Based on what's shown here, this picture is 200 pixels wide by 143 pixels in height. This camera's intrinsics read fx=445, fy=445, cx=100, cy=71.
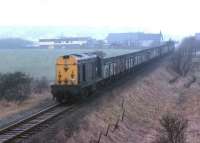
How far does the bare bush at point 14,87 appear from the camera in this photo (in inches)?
1294

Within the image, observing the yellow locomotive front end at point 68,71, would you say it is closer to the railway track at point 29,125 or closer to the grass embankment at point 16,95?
the grass embankment at point 16,95

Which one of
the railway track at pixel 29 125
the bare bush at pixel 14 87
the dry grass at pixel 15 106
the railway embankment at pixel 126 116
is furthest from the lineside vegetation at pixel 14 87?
the railway track at pixel 29 125

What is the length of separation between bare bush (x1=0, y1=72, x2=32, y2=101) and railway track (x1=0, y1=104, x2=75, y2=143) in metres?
6.47

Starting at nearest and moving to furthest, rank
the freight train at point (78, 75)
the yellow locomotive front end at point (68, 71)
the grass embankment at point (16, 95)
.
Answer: the freight train at point (78, 75), the yellow locomotive front end at point (68, 71), the grass embankment at point (16, 95)

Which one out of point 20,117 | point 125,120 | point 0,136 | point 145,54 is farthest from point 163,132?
point 145,54

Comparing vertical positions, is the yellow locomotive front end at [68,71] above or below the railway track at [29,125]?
above

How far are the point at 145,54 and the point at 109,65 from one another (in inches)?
1065

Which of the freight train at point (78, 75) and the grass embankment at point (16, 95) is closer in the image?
the freight train at point (78, 75)

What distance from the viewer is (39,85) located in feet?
140

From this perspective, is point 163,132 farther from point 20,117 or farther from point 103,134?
point 20,117

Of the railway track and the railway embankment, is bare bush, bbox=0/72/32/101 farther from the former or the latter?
the railway track

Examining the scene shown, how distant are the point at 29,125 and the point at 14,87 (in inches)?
520

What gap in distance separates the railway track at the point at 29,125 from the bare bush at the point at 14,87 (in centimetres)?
647

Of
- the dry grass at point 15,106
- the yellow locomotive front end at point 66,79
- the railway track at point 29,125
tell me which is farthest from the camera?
the yellow locomotive front end at point 66,79
